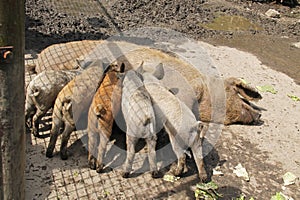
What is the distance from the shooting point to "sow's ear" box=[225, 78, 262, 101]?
6475 millimetres

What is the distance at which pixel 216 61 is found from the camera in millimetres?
8352

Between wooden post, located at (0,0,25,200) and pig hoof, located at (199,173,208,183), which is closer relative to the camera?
wooden post, located at (0,0,25,200)

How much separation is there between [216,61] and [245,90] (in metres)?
1.87

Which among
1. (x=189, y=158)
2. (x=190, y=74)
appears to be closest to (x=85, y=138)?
(x=189, y=158)

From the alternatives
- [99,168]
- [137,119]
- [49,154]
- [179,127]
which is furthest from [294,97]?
[49,154]

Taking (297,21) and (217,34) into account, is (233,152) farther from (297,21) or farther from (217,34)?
(297,21)

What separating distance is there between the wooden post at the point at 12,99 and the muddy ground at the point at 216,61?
870 millimetres

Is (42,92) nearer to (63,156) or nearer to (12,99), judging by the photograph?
(63,156)

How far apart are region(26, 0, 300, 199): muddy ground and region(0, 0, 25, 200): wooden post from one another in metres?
0.87

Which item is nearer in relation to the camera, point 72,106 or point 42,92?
point 72,106

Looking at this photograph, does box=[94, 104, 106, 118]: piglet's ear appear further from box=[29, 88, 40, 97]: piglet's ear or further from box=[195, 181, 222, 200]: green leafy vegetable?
box=[195, 181, 222, 200]: green leafy vegetable

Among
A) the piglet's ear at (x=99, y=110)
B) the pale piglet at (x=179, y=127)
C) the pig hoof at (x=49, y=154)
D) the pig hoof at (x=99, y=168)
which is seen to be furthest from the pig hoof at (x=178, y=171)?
the pig hoof at (x=49, y=154)

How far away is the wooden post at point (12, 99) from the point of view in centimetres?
261

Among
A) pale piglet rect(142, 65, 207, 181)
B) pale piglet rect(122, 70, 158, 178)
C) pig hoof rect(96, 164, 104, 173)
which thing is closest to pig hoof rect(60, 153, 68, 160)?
pig hoof rect(96, 164, 104, 173)
